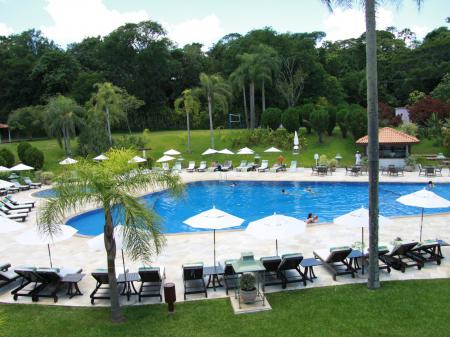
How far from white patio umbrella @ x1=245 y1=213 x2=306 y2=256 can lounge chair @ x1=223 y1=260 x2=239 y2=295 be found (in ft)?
3.40

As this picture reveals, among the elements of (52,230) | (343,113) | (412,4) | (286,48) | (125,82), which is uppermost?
(286,48)

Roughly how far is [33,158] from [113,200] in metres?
27.6

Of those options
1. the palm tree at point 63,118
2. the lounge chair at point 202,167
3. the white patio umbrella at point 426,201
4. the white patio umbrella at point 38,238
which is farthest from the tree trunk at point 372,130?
the palm tree at point 63,118

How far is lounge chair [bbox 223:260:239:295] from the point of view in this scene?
10.1 meters

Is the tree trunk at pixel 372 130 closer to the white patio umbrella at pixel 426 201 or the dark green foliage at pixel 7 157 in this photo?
the white patio umbrella at pixel 426 201

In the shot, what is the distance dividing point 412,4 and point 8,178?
27309mm

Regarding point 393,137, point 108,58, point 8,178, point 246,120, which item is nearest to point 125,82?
point 108,58

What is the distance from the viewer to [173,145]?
40.7 metres

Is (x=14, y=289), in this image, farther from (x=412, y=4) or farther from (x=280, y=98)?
(x=280, y=98)

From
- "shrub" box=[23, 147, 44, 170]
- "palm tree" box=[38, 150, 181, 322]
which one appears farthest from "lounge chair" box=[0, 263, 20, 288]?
"shrub" box=[23, 147, 44, 170]

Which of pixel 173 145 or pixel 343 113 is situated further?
pixel 173 145

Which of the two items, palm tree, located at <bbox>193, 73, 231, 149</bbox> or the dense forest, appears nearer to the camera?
palm tree, located at <bbox>193, 73, 231, 149</bbox>

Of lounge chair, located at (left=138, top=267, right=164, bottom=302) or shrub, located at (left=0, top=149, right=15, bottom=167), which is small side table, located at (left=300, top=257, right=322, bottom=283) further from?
shrub, located at (left=0, top=149, right=15, bottom=167)

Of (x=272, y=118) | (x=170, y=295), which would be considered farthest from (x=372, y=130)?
(x=272, y=118)
